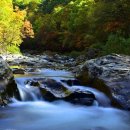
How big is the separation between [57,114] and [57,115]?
0.13 m

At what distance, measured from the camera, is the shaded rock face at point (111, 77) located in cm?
1182

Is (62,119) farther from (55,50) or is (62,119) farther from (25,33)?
(25,33)

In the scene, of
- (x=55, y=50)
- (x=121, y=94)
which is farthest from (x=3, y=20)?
(x=121, y=94)

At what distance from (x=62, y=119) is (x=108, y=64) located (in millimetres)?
4410

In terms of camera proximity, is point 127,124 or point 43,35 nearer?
point 127,124

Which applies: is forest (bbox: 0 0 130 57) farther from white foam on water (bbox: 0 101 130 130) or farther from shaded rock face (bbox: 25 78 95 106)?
white foam on water (bbox: 0 101 130 130)

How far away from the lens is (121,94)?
38.7 ft

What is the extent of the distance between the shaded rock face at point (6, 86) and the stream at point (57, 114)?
0.24 m

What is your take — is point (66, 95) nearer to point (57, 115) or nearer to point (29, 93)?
point (29, 93)

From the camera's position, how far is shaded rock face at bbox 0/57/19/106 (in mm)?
11695

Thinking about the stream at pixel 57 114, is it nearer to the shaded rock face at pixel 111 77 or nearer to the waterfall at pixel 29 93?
the waterfall at pixel 29 93

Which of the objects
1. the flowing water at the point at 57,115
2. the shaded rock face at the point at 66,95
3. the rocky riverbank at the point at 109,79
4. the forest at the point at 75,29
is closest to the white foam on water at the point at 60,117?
the flowing water at the point at 57,115

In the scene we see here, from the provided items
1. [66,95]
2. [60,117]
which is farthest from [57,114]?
[66,95]

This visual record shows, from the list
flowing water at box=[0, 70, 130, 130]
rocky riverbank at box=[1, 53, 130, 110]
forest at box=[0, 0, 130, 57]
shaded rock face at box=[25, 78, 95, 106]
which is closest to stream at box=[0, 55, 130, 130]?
flowing water at box=[0, 70, 130, 130]
